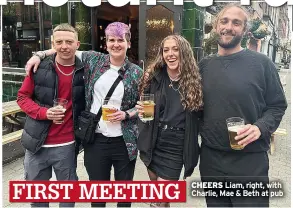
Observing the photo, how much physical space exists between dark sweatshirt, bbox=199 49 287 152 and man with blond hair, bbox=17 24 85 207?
919 millimetres

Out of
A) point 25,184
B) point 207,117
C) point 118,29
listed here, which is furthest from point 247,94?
point 25,184

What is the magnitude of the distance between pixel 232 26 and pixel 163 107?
66 cm

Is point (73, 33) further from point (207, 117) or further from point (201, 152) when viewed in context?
point (201, 152)

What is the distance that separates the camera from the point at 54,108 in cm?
176

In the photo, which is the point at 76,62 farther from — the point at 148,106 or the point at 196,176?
the point at 196,176

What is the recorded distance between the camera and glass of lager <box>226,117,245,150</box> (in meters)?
1.59

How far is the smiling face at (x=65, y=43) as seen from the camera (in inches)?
71.0

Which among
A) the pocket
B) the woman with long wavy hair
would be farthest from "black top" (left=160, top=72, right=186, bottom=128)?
the pocket

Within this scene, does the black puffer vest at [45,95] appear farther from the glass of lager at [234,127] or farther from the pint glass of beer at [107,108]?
the glass of lager at [234,127]

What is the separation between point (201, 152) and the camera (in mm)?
1847

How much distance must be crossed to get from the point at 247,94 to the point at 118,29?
→ 0.92 metres

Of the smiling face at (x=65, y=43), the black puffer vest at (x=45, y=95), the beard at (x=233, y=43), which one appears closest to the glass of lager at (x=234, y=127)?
the beard at (x=233, y=43)

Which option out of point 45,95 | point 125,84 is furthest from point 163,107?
point 45,95

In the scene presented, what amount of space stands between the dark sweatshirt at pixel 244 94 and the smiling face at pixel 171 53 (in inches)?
8.4
